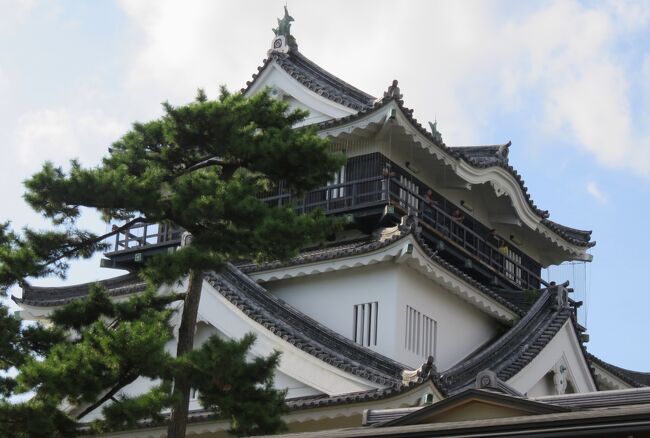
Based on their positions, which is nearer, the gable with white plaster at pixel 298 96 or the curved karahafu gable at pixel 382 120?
the curved karahafu gable at pixel 382 120

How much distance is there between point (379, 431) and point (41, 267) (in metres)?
8.72

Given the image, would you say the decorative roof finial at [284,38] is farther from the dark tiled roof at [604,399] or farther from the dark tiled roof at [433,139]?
the dark tiled roof at [604,399]

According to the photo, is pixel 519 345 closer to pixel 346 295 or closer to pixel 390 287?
pixel 390 287

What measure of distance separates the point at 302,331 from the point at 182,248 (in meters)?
6.09

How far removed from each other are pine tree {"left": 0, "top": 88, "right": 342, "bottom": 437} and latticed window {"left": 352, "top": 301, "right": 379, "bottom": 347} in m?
6.18

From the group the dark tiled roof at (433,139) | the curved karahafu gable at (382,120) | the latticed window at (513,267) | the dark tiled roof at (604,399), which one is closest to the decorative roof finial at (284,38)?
the curved karahafu gable at (382,120)

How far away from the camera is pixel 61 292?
27141 millimetres

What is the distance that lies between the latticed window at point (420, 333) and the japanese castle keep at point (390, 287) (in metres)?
0.04

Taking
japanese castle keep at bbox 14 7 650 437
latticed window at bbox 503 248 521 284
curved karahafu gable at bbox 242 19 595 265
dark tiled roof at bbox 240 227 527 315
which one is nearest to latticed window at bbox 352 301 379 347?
japanese castle keep at bbox 14 7 650 437

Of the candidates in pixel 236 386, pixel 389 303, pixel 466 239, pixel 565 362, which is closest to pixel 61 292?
pixel 389 303

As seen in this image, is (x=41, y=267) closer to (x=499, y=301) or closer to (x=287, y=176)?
(x=287, y=176)

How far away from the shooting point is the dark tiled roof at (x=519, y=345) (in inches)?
895

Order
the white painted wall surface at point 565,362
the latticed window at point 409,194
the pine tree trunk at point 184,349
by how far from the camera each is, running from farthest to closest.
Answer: the latticed window at point 409,194 → the white painted wall surface at point 565,362 → the pine tree trunk at point 184,349

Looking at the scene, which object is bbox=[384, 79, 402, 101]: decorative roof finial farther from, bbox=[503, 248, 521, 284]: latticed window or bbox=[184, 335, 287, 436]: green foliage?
bbox=[184, 335, 287, 436]: green foliage
